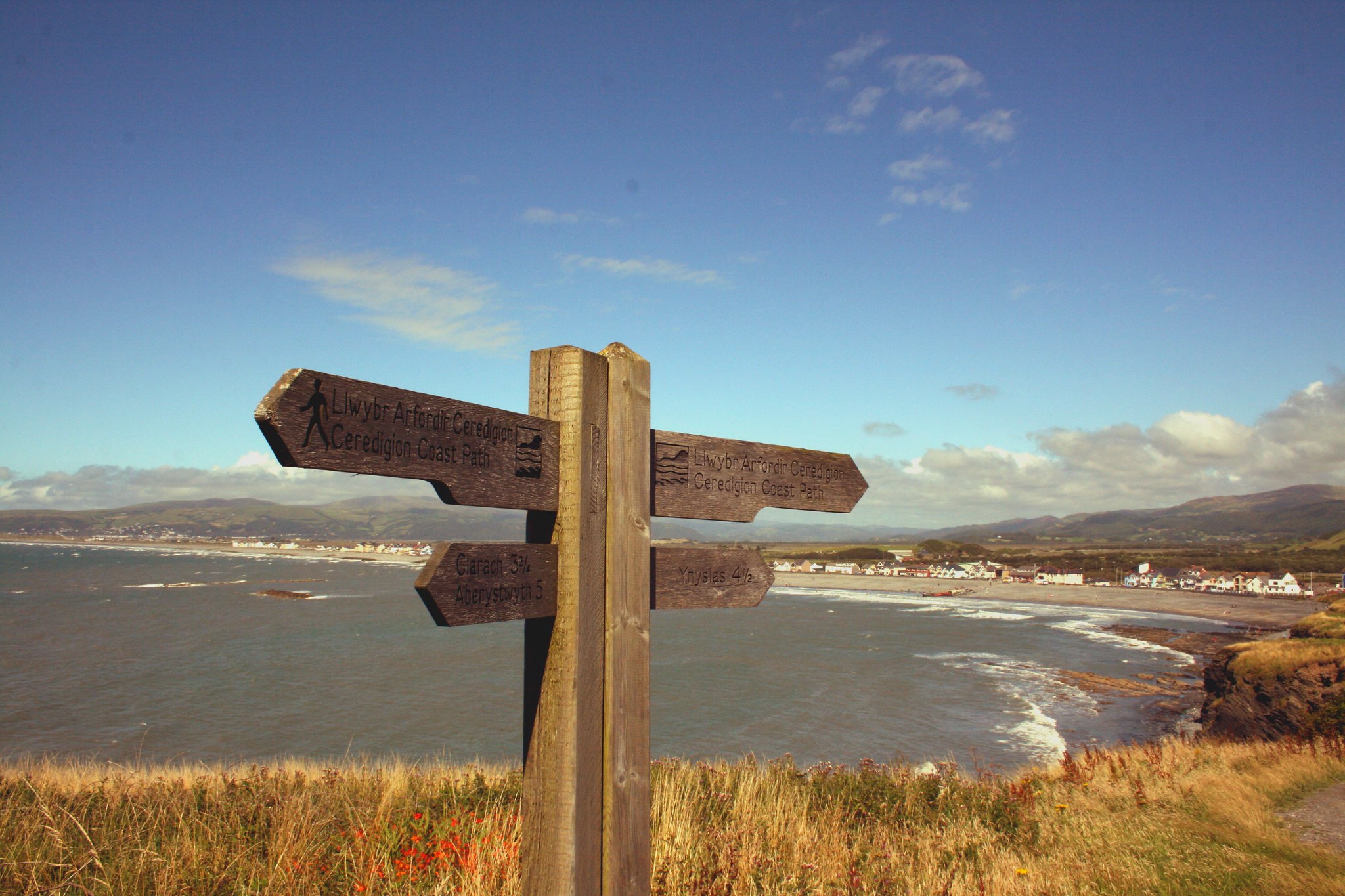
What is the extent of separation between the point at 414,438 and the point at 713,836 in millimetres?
3416

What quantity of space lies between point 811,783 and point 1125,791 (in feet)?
9.97

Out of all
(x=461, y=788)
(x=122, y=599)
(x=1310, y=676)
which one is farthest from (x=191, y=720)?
(x=122, y=599)

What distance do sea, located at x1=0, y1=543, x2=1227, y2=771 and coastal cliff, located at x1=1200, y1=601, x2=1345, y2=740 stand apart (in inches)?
102

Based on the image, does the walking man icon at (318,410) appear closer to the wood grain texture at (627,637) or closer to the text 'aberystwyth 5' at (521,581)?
the text 'aberystwyth 5' at (521,581)

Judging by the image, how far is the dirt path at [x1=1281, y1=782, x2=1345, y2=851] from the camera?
586 cm

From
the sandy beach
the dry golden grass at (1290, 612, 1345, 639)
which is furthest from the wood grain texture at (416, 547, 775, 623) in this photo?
the sandy beach

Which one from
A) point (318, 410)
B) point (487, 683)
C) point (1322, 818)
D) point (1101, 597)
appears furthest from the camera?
point (1101, 597)

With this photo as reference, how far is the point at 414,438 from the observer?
2.15 metres

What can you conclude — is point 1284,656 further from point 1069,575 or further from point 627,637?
point 1069,575

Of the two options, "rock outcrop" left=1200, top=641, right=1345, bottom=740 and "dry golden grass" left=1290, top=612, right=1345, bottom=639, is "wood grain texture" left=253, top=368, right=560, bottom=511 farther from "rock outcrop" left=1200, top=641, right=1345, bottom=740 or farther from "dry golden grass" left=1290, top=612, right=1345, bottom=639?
"dry golden grass" left=1290, top=612, right=1345, bottom=639

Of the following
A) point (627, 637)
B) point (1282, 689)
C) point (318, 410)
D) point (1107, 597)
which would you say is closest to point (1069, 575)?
point (1107, 597)

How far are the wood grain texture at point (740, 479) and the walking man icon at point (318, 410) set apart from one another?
112cm

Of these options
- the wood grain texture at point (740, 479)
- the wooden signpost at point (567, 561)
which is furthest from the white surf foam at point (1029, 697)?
the wooden signpost at point (567, 561)

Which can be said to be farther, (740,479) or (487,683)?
(487,683)
